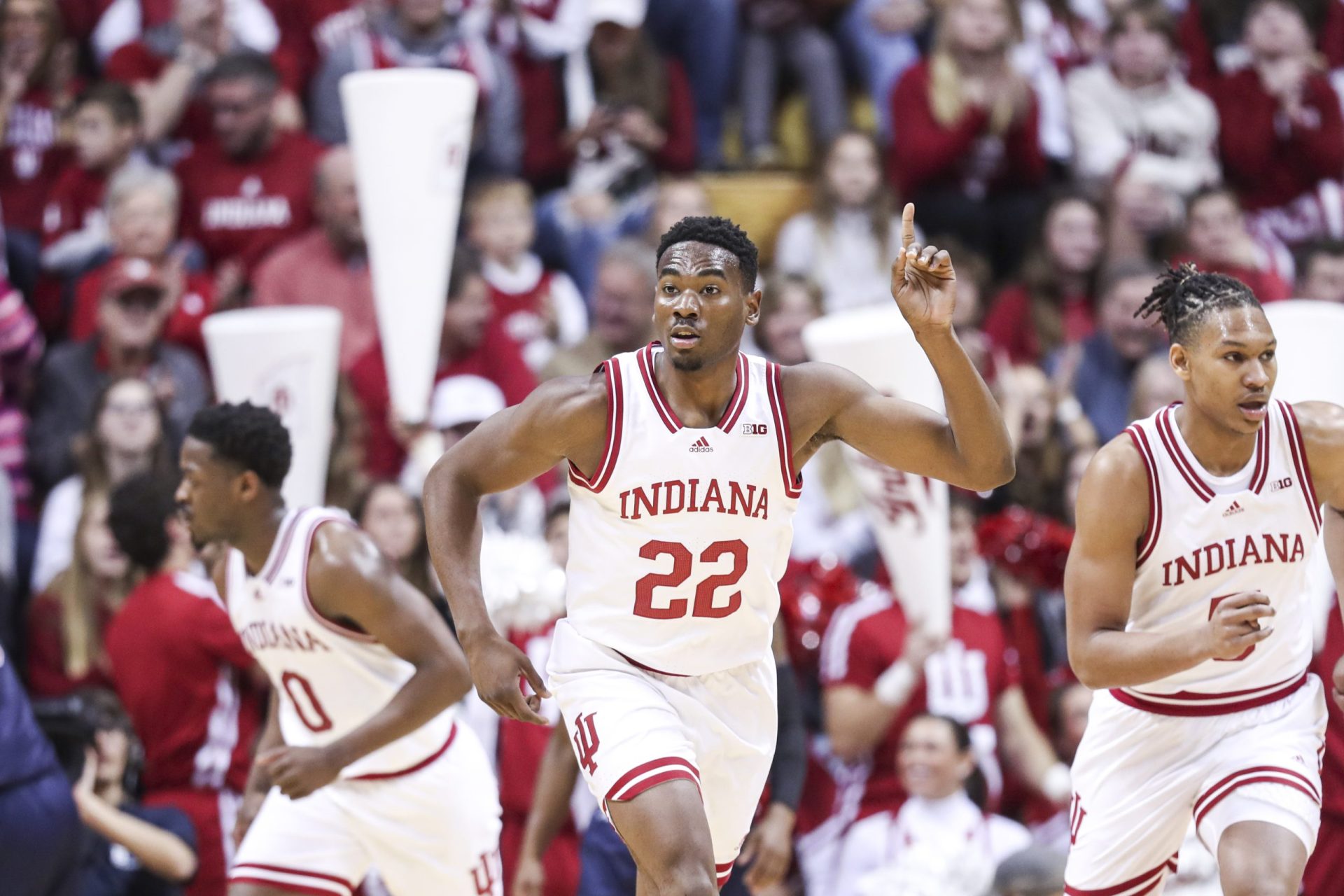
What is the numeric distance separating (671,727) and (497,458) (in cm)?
76

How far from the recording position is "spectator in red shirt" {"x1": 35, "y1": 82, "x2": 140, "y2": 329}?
831cm

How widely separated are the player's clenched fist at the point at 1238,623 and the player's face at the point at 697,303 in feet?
4.26

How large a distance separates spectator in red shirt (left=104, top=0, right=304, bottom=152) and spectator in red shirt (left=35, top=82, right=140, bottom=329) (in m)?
0.25

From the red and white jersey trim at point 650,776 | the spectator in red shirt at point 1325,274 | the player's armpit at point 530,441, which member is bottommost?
the red and white jersey trim at point 650,776

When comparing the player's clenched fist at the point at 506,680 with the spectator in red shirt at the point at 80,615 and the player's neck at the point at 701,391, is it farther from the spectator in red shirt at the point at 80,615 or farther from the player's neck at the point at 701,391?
the spectator in red shirt at the point at 80,615

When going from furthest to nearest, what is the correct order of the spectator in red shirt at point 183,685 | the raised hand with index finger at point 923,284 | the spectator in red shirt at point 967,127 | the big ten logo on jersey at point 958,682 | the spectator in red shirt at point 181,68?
the spectator in red shirt at point 967,127
the spectator in red shirt at point 181,68
the big ten logo on jersey at point 958,682
the spectator in red shirt at point 183,685
the raised hand with index finger at point 923,284

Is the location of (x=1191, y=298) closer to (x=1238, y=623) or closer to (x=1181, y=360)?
(x=1181, y=360)

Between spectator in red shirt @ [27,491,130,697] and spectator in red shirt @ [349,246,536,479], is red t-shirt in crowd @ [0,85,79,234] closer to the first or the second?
spectator in red shirt @ [349,246,536,479]

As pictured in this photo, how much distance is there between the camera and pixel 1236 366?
4578 millimetres

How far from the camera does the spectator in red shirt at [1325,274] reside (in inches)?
347

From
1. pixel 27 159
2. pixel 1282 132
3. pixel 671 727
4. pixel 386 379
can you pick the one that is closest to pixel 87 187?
pixel 27 159

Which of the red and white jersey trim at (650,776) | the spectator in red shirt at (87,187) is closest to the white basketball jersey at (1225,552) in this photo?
the red and white jersey trim at (650,776)

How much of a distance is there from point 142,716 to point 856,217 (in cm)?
419

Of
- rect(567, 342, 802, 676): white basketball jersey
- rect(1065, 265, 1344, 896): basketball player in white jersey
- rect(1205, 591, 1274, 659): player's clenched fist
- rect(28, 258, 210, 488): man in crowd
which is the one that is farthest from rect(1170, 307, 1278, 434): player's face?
rect(28, 258, 210, 488): man in crowd
